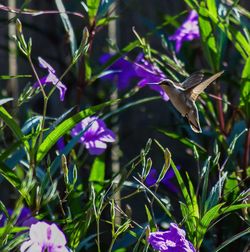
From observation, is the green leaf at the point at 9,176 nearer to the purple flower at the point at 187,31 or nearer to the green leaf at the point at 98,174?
the green leaf at the point at 98,174

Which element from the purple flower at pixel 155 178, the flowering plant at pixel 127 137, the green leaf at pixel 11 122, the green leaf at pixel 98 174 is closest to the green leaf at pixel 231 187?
the flowering plant at pixel 127 137

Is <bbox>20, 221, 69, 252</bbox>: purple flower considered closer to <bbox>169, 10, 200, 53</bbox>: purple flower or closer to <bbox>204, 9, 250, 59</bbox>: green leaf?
<bbox>204, 9, 250, 59</bbox>: green leaf

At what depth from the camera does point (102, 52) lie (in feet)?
7.63

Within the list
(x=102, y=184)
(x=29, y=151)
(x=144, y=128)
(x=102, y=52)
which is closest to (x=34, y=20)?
(x=102, y=52)

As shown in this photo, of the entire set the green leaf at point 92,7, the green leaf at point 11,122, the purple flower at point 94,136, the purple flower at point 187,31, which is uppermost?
the green leaf at point 92,7

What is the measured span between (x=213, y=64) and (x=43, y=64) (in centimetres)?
41

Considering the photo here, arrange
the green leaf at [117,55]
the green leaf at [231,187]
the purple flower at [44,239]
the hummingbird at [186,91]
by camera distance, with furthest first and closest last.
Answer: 1. the green leaf at [117,55]
2. the green leaf at [231,187]
3. the hummingbird at [186,91]
4. the purple flower at [44,239]

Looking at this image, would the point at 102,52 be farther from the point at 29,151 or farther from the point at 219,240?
the point at 29,151

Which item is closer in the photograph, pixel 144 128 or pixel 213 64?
pixel 213 64

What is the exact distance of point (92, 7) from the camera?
56.0 inches

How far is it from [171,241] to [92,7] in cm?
54

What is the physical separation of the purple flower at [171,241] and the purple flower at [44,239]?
0.14 metres

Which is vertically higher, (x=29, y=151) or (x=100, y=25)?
(x=100, y=25)

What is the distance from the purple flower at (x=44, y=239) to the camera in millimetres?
980
